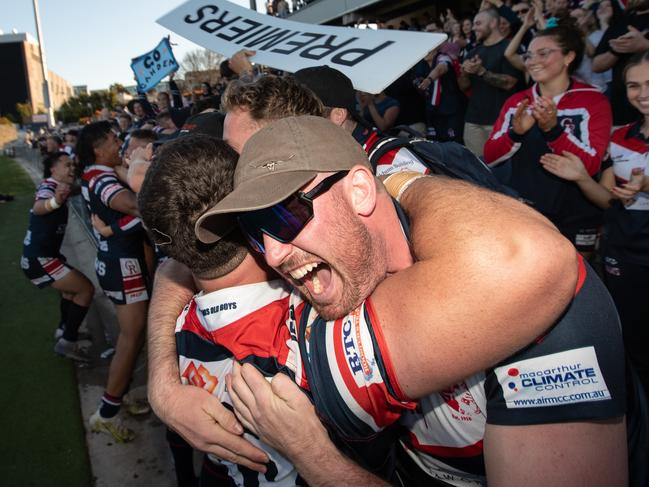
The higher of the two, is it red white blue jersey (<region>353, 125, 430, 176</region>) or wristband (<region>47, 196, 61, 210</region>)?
red white blue jersey (<region>353, 125, 430, 176</region>)

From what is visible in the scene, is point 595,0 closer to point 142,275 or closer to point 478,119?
point 478,119

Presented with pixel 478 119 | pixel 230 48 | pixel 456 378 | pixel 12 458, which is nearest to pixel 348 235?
pixel 456 378

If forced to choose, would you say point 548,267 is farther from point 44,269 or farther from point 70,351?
point 44,269

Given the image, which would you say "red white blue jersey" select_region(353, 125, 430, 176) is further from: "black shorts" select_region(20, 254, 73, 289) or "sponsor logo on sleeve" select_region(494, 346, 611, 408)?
"black shorts" select_region(20, 254, 73, 289)

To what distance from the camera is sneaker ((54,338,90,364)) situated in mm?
4809

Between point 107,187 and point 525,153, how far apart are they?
11.6 ft

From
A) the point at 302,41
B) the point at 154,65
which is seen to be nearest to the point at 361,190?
the point at 302,41

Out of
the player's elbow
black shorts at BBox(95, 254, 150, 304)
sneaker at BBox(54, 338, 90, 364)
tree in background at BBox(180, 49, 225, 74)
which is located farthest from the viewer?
tree in background at BBox(180, 49, 225, 74)

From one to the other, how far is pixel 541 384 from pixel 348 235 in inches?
27.4

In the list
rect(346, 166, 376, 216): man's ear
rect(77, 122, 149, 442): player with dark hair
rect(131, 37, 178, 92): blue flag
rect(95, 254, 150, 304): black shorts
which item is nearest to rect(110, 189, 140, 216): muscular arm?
rect(77, 122, 149, 442): player with dark hair

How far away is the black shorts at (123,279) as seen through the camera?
3939 millimetres

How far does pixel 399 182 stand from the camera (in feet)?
5.60

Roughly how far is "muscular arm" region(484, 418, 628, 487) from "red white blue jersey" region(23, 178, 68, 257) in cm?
528

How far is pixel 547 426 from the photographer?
1.10 m
